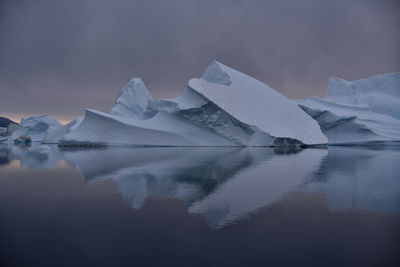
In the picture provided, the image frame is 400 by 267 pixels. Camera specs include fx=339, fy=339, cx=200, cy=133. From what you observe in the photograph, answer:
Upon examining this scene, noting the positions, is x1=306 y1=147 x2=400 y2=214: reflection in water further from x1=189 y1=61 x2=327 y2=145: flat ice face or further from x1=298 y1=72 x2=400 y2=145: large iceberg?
x1=298 y1=72 x2=400 y2=145: large iceberg

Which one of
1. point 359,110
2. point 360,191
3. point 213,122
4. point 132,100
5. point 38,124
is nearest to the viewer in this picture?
point 360,191

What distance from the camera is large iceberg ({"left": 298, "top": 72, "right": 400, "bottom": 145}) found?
32.2 metres

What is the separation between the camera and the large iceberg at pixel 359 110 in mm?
32156

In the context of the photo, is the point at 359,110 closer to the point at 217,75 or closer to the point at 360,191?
the point at 217,75

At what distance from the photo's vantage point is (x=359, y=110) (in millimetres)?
35906

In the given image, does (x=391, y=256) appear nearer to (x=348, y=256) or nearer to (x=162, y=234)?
(x=348, y=256)

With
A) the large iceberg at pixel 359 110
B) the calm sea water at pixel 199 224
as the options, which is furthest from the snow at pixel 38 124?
the calm sea water at pixel 199 224

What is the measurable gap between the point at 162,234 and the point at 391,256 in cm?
210

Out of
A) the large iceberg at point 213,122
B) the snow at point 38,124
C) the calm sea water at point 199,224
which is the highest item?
the snow at point 38,124

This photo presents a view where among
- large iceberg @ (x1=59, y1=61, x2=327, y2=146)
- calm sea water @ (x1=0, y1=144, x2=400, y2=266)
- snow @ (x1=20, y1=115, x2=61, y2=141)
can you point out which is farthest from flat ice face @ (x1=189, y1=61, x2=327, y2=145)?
snow @ (x1=20, y1=115, x2=61, y2=141)

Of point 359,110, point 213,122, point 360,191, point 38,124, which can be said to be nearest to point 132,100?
point 213,122

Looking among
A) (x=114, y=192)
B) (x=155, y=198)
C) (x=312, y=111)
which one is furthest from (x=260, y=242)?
(x=312, y=111)

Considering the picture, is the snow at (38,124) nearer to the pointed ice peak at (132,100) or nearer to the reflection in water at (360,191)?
the pointed ice peak at (132,100)

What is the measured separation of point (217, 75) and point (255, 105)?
12.8 feet
